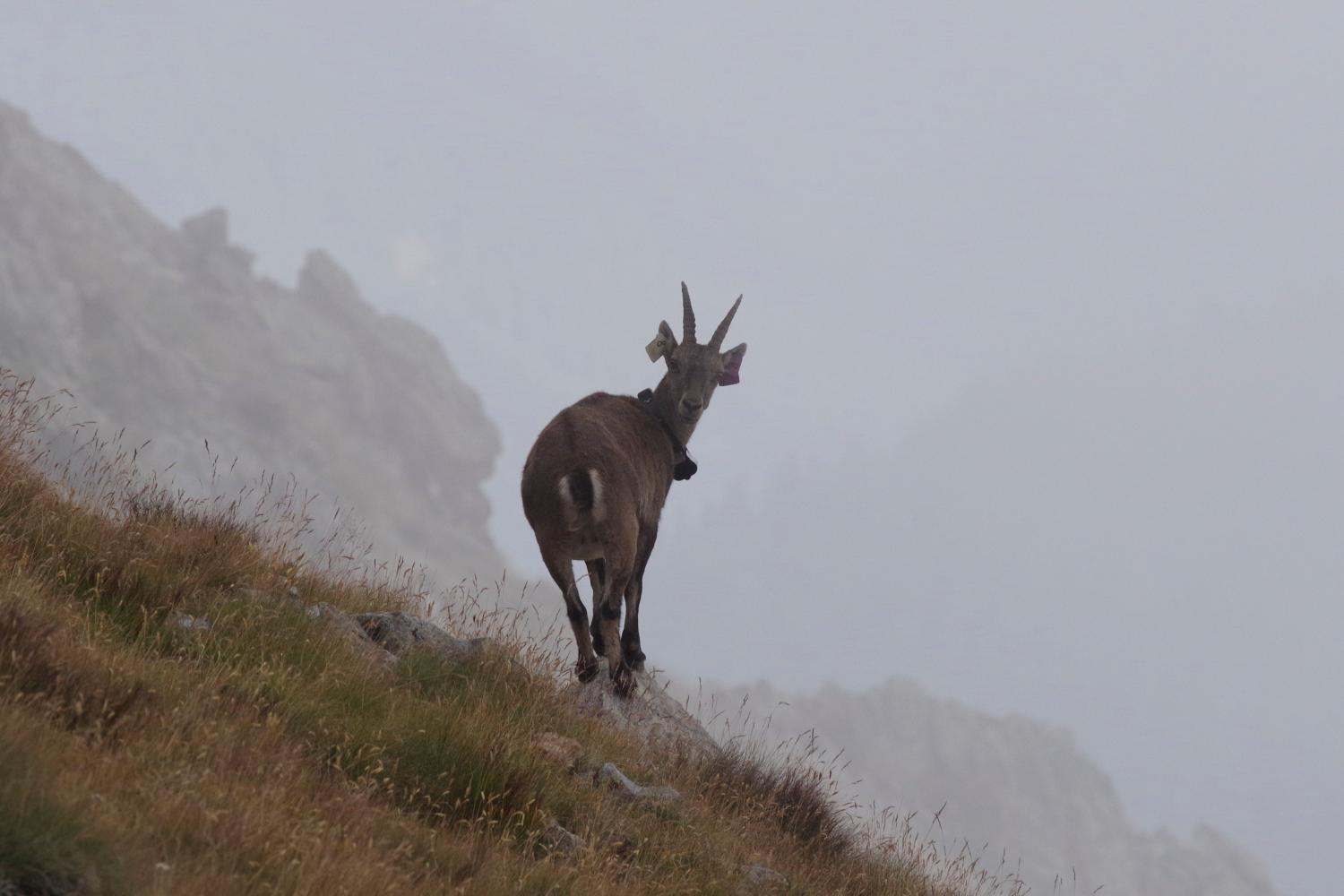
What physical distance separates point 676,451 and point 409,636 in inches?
214

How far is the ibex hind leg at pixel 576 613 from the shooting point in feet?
34.3

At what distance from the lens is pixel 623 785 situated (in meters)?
7.32

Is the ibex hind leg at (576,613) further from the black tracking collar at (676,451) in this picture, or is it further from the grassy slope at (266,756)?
the black tracking collar at (676,451)

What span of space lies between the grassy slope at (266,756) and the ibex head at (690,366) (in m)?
4.85

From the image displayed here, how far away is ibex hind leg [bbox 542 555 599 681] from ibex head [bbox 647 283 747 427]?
3168 millimetres

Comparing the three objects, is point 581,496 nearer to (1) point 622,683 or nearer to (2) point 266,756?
(1) point 622,683

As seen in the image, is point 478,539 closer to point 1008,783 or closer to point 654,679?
point 1008,783

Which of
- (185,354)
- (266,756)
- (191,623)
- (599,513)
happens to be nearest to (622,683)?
(599,513)

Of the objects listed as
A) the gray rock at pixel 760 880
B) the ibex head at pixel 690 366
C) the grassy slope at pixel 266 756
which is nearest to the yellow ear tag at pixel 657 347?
the ibex head at pixel 690 366

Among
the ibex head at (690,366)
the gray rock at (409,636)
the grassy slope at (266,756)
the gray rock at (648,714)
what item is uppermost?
the ibex head at (690,366)

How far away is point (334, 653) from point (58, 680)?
6.76 ft

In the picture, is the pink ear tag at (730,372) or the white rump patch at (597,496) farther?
the pink ear tag at (730,372)

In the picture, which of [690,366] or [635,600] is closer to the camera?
[635,600]

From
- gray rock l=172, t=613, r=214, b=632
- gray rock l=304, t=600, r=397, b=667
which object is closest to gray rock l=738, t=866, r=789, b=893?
gray rock l=304, t=600, r=397, b=667
